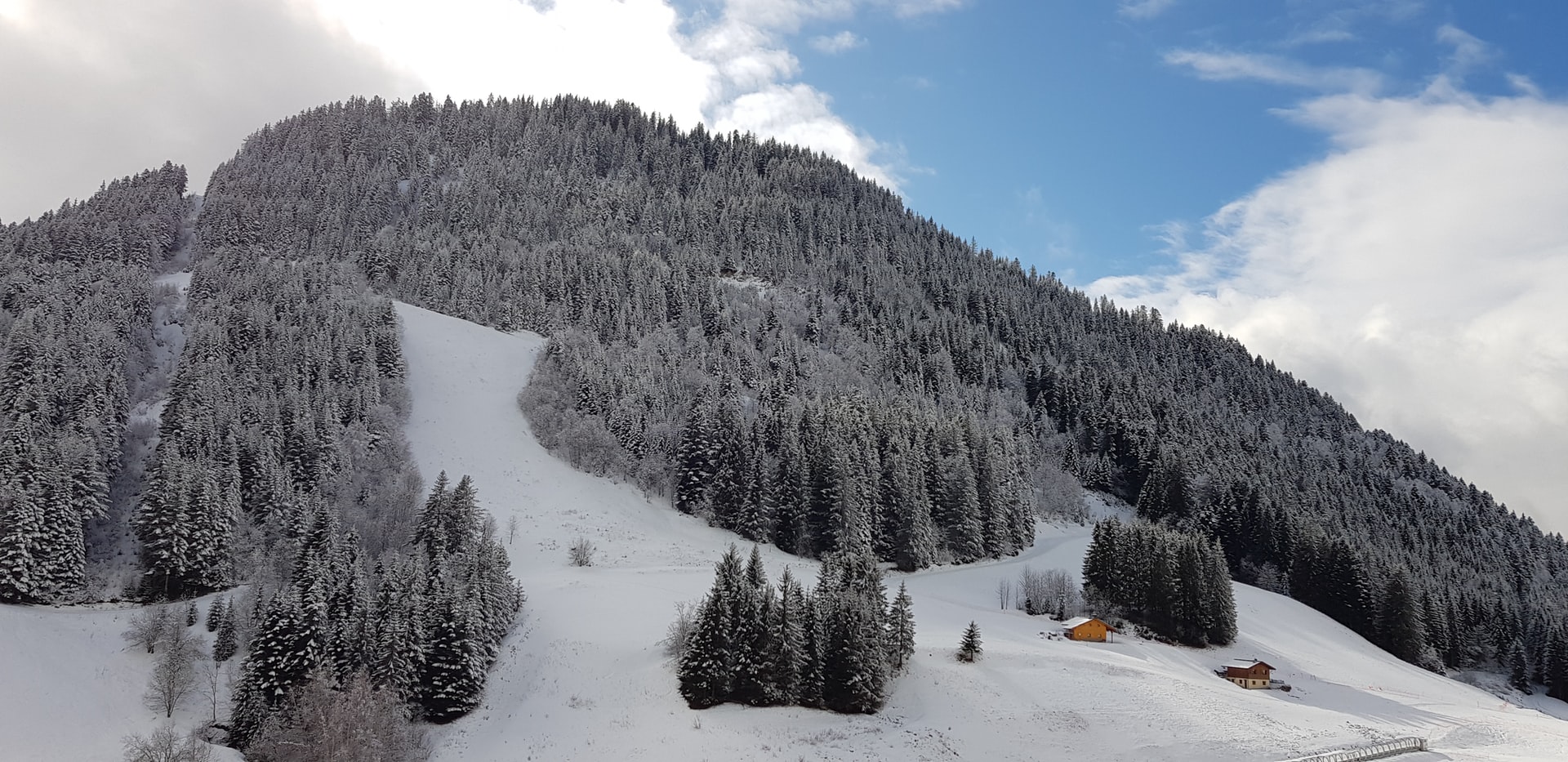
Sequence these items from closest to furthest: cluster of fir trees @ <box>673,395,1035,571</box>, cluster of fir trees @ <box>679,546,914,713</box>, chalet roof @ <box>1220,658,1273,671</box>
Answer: cluster of fir trees @ <box>679,546,914,713</box> → chalet roof @ <box>1220,658,1273,671</box> → cluster of fir trees @ <box>673,395,1035,571</box>

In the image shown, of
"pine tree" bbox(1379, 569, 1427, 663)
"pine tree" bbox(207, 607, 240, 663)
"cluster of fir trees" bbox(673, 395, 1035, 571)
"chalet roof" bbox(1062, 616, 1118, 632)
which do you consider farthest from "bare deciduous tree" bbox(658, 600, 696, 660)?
"pine tree" bbox(1379, 569, 1427, 663)

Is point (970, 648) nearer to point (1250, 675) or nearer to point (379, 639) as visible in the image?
point (1250, 675)

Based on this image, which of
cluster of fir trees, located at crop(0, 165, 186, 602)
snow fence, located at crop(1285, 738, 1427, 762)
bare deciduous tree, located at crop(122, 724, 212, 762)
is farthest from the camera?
cluster of fir trees, located at crop(0, 165, 186, 602)

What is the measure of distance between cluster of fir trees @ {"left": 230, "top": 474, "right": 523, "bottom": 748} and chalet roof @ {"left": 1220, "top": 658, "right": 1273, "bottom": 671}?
2150 inches

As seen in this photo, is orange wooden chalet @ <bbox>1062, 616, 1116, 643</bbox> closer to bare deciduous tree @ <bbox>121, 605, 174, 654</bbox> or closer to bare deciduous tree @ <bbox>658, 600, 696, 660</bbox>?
bare deciduous tree @ <bbox>658, 600, 696, 660</bbox>

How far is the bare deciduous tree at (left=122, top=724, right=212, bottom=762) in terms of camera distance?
37281 millimetres

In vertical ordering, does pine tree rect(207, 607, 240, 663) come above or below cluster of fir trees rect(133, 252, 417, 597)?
below

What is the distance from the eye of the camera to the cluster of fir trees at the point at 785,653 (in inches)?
1806

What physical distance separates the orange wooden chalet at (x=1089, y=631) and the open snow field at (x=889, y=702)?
6.09 feet

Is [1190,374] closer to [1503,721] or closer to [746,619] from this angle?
[1503,721]

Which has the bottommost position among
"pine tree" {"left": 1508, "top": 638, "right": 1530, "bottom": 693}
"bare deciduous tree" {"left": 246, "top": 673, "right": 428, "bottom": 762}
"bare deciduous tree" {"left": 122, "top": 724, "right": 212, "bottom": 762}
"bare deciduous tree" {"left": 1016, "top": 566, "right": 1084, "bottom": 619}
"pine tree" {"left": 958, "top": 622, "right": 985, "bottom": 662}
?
"bare deciduous tree" {"left": 122, "top": 724, "right": 212, "bottom": 762}

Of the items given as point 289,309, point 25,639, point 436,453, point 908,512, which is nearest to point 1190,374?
point 908,512

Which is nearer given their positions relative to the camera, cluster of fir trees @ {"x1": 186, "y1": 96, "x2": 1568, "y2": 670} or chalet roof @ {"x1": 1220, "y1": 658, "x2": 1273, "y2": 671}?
chalet roof @ {"x1": 1220, "y1": 658, "x2": 1273, "y2": 671}

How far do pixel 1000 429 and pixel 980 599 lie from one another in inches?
2095
